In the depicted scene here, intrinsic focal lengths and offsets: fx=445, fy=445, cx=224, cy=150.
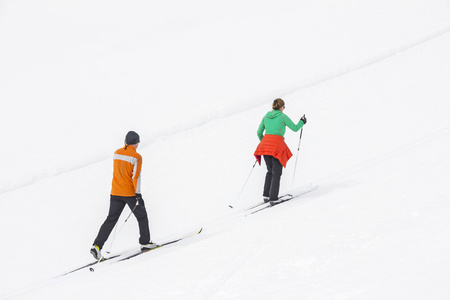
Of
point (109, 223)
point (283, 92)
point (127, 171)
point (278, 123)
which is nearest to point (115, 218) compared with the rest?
point (109, 223)

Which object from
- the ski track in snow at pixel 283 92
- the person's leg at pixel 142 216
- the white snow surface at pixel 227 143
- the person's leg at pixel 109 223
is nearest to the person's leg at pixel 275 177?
the white snow surface at pixel 227 143

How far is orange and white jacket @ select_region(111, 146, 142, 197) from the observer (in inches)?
194

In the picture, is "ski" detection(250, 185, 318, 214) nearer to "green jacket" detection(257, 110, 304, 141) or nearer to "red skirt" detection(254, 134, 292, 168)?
"red skirt" detection(254, 134, 292, 168)

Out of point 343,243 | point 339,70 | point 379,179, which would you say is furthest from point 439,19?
point 343,243

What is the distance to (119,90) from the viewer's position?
9.99 m

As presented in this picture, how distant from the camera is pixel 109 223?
16.7 ft

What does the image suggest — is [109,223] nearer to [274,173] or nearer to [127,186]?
[127,186]

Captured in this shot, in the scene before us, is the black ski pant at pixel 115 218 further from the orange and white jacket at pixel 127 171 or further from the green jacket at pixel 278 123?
the green jacket at pixel 278 123

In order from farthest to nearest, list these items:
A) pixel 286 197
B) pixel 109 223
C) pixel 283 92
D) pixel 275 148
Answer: pixel 283 92 → pixel 286 197 → pixel 275 148 → pixel 109 223

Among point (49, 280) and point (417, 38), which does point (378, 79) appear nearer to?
point (417, 38)

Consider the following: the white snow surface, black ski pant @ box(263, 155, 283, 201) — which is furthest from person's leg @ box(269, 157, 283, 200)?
the white snow surface

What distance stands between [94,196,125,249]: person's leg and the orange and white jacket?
15cm

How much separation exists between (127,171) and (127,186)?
0.57ft

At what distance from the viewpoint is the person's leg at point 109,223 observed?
507cm
